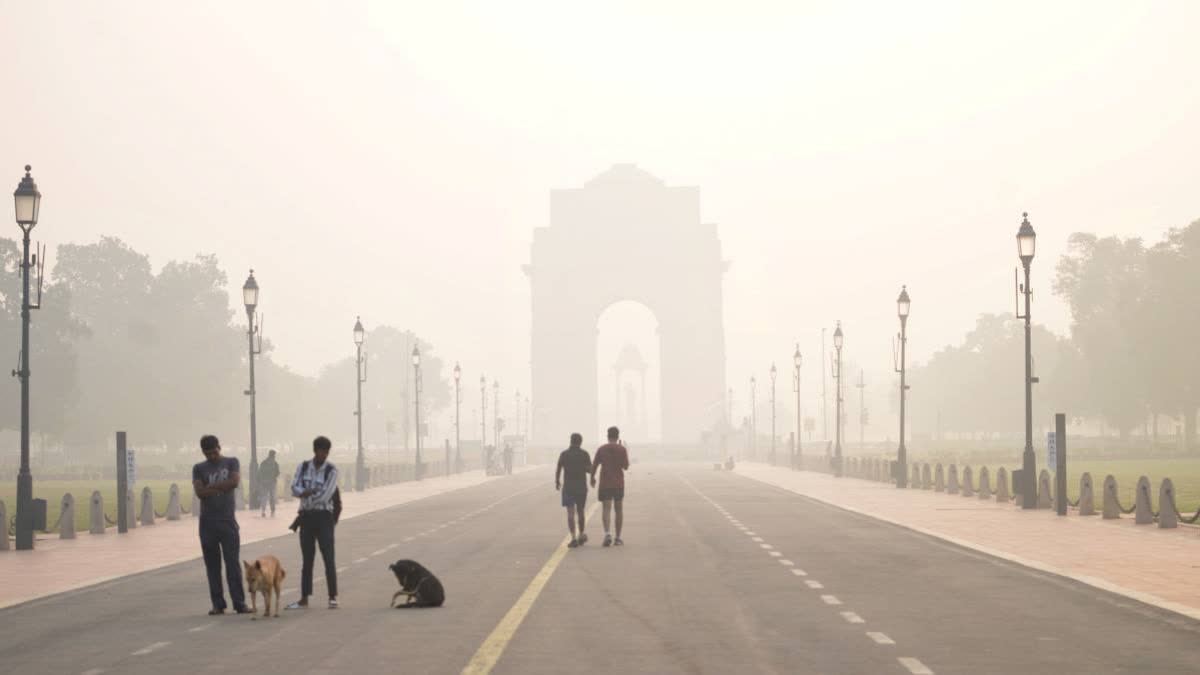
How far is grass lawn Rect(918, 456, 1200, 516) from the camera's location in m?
41.7

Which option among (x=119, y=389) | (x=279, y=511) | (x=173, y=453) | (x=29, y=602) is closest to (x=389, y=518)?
(x=279, y=511)

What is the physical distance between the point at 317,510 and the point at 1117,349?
81301 mm

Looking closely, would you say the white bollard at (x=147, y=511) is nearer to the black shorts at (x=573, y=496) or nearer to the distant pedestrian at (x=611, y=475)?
the black shorts at (x=573, y=496)

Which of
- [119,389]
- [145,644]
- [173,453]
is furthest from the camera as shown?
[173,453]

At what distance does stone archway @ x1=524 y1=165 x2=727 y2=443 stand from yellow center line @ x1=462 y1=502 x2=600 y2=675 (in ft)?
410

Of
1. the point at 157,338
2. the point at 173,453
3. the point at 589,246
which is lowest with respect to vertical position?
A: the point at 173,453

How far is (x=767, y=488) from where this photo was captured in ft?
196

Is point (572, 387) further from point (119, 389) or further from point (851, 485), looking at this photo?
point (851, 485)

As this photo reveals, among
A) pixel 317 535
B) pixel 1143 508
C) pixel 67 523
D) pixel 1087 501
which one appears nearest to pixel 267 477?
pixel 67 523

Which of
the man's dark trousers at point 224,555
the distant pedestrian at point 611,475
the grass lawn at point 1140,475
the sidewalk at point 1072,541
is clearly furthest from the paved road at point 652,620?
the grass lawn at point 1140,475

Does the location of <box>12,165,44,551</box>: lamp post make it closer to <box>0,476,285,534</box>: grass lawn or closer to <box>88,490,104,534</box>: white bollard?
<box>0,476,285,534</box>: grass lawn

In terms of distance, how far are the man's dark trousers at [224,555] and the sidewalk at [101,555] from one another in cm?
284

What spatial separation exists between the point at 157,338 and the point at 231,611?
9523 centimetres

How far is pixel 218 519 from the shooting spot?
17.4 metres
